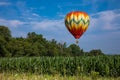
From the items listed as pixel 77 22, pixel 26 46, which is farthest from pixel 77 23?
pixel 26 46

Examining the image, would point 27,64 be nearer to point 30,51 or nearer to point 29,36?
point 30,51

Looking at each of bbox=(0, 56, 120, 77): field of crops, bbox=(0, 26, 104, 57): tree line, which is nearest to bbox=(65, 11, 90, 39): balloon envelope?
bbox=(0, 56, 120, 77): field of crops

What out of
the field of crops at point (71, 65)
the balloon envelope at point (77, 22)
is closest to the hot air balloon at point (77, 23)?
the balloon envelope at point (77, 22)

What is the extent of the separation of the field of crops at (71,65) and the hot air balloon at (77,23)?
2.52 m

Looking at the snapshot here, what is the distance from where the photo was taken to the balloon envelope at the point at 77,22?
91.9ft

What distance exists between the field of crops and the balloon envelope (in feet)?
A: 8.41

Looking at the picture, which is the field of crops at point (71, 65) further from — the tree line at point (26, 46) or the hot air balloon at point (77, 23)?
the tree line at point (26, 46)

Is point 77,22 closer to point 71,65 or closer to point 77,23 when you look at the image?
point 77,23

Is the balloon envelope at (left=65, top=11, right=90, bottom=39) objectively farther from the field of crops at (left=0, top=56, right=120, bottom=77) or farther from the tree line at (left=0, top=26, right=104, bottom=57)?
the tree line at (left=0, top=26, right=104, bottom=57)

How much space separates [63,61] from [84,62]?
2.36 meters

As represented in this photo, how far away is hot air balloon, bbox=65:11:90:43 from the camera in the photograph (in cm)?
2802

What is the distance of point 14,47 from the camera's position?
58719 mm

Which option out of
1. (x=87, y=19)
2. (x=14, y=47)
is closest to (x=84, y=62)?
(x=87, y=19)

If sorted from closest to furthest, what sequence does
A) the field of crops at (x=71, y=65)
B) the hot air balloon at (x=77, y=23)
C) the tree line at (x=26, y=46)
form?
1. the field of crops at (x=71, y=65)
2. the hot air balloon at (x=77, y=23)
3. the tree line at (x=26, y=46)
